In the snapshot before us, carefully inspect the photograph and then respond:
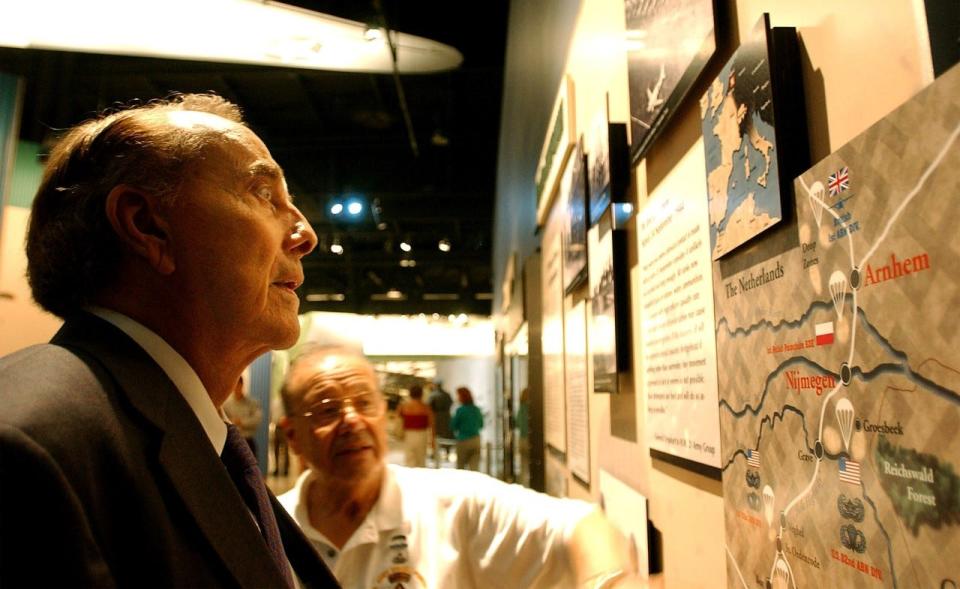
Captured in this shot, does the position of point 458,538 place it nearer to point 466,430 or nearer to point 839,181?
point 839,181

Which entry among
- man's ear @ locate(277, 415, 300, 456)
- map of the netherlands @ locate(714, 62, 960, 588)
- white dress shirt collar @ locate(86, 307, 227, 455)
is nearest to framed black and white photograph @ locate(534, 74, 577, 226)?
man's ear @ locate(277, 415, 300, 456)

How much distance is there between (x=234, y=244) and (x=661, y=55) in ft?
3.32

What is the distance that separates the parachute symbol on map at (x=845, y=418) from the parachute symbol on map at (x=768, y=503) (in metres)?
0.24

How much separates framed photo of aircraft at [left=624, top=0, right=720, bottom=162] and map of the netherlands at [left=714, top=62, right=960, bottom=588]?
0.45 metres

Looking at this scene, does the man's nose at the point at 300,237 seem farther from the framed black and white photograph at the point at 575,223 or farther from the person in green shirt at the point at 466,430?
the person in green shirt at the point at 466,430

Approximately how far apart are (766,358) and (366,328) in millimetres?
17795

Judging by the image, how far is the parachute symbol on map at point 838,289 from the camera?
0.82 meters

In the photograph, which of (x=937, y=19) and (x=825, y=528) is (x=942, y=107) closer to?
(x=937, y=19)

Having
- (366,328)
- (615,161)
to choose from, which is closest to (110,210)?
(615,161)

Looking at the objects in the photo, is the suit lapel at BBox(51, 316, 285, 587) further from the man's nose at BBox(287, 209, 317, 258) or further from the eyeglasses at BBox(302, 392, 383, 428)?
the eyeglasses at BBox(302, 392, 383, 428)

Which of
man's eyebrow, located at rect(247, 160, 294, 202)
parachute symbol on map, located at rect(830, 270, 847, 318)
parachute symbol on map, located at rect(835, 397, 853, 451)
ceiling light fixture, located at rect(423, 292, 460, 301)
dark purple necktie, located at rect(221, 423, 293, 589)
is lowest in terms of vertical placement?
dark purple necktie, located at rect(221, 423, 293, 589)

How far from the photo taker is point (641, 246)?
1.79 meters

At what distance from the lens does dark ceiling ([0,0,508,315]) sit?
8531mm

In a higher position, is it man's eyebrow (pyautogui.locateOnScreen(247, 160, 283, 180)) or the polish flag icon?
man's eyebrow (pyautogui.locateOnScreen(247, 160, 283, 180))
